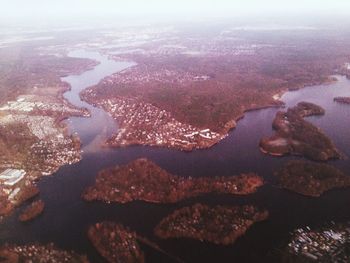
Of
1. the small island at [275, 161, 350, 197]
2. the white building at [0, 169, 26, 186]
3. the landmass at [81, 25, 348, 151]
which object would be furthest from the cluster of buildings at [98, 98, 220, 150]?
the white building at [0, 169, 26, 186]

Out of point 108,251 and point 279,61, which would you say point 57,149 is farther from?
point 279,61

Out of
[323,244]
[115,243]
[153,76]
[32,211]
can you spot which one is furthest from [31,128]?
[323,244]

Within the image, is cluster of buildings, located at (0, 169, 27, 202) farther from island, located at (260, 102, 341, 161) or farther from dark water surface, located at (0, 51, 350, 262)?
island, located at (260, 102, 341, 161)

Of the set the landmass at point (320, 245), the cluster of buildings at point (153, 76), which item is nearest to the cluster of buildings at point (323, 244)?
the landmass at point (320, 245)

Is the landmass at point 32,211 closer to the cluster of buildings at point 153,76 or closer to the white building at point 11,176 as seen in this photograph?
the white building at point 11,176

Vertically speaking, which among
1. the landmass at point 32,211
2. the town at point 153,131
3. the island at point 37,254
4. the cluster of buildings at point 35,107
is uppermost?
the town at point 153,131

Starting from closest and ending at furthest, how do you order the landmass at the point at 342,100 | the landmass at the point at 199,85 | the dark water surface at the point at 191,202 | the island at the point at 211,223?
the dark water surface at the point at 191,202 → the island at the point at 211,223 → the landmass at the point at 199,85 → the landmass at the point at 342,100

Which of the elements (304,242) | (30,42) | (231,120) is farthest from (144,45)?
(304,242)
